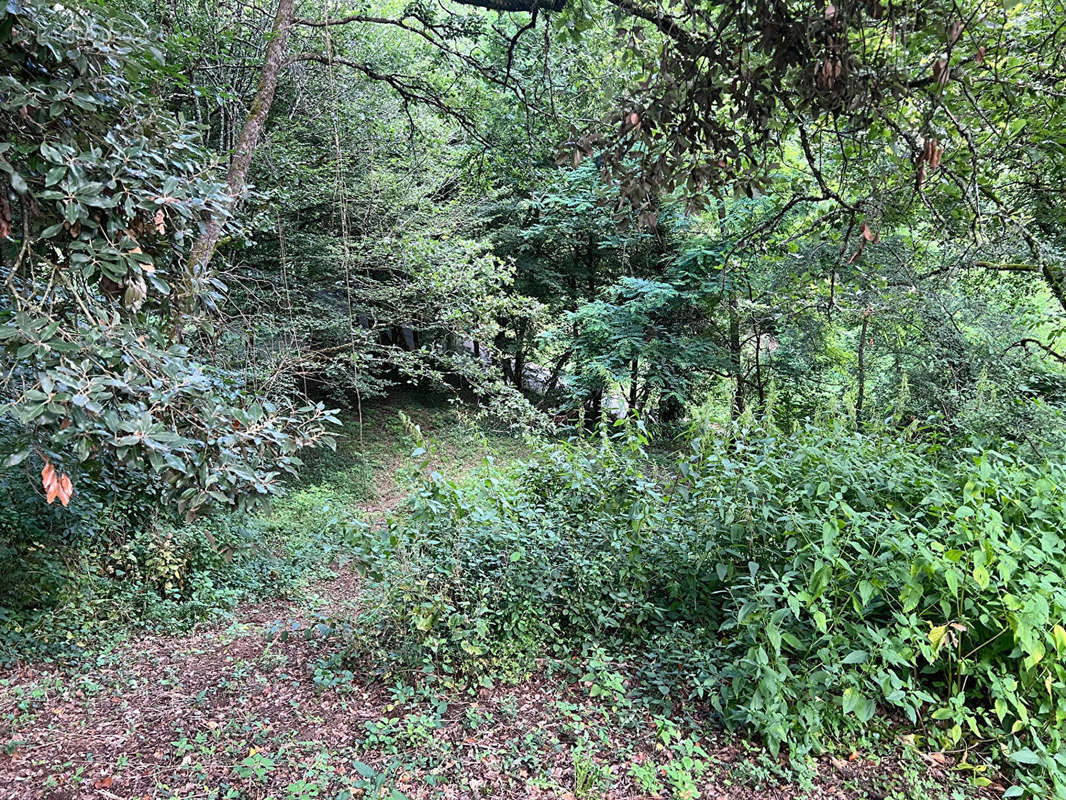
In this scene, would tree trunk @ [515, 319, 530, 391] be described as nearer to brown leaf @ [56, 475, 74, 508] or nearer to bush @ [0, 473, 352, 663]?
bush @ [0, 473, 352, 663]

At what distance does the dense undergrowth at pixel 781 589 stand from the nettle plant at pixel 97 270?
1.21 meters

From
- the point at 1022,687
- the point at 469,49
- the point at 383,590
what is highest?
the point at 469,49

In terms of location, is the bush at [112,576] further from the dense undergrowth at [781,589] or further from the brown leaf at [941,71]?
the brown leaf at [941,71]

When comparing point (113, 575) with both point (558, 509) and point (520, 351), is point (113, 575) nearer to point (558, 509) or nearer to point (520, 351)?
point (558, 509)

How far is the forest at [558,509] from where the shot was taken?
81.5 inches

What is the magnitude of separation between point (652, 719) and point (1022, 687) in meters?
1.68

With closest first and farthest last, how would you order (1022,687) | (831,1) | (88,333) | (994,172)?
(831,1), (88,333), (1022,687), (994,172)

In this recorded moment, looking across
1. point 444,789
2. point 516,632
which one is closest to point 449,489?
point 516,632

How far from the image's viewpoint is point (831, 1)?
177 cm

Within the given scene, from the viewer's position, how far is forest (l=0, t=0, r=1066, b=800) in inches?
81.5

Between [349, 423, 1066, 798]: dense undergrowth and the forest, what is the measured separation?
0.08 feet

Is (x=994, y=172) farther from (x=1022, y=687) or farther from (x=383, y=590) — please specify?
(x=383, y=590)

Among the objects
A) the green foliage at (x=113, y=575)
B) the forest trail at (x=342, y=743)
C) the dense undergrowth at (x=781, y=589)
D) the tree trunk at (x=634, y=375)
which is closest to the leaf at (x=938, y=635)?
the dense undergrowth at (x=781, y=589)

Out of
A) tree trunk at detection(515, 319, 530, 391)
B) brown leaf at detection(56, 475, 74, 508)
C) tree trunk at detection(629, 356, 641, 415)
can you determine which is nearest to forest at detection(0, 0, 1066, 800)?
brown leaf at detection(56, 475, 74, 508)
